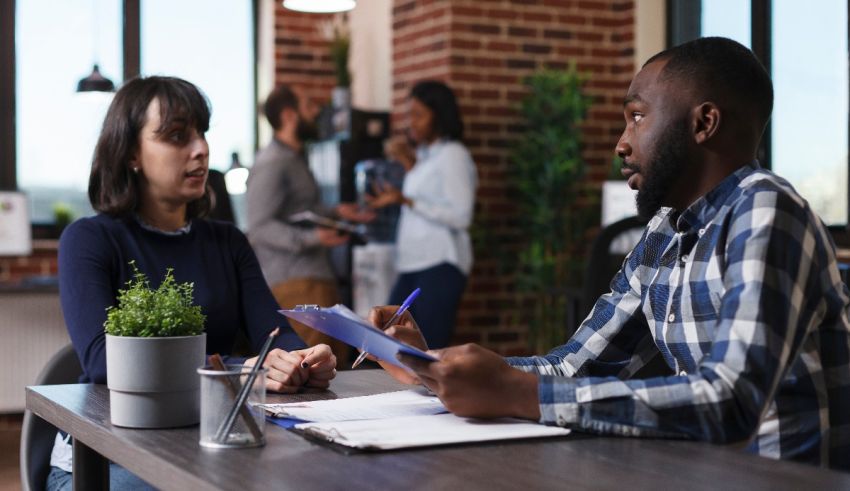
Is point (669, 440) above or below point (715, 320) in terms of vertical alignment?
below

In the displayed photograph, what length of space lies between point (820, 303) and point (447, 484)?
578 mm

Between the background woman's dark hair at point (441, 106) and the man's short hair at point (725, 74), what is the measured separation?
3.48 meters

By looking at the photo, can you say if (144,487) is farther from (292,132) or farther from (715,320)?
(292,132)

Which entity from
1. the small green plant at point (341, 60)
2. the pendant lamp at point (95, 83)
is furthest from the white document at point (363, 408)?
the small green plant at point (341, 60)

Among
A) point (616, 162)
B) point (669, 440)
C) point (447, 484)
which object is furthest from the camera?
point (616, 162)

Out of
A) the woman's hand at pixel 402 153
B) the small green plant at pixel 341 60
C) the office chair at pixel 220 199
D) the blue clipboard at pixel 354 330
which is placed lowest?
the blue clipboard at pixel 354 330

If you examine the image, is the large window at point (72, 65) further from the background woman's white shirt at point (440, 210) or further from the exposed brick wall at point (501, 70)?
the background woman's white shirt at point (440, 210)

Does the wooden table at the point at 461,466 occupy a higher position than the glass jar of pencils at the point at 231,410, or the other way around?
the glass jar of pencils at the point at 231,410

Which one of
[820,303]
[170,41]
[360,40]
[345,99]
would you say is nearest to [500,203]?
[345,99]

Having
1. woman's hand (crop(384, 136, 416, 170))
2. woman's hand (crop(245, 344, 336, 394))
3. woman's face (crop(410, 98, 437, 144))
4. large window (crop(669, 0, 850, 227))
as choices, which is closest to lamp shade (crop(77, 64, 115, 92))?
woman's hand (crop(384, 136, 416, 170))

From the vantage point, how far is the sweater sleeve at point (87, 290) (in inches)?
72.7

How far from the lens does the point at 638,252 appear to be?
174cm

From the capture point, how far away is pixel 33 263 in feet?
19.2

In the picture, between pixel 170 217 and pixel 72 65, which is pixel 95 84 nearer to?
pixel 72 65
